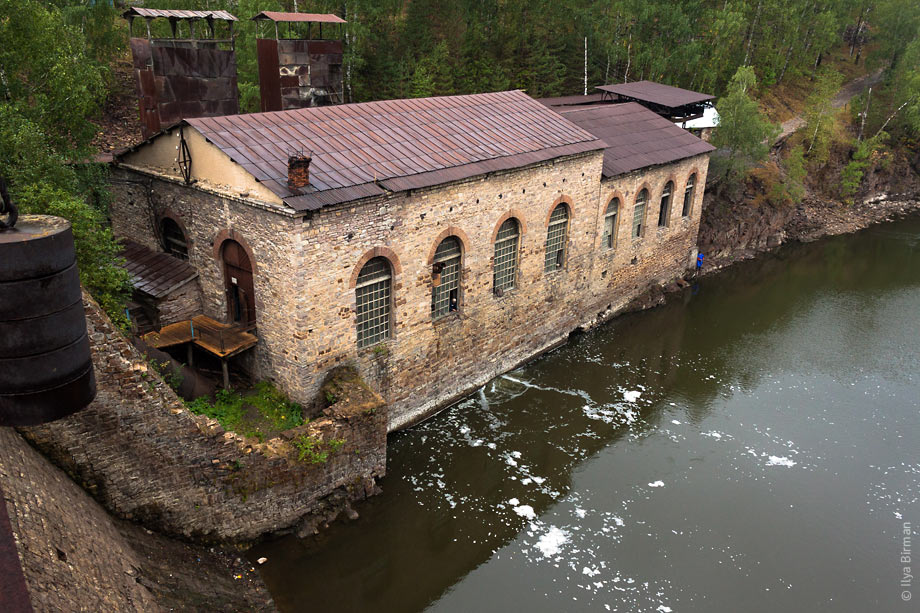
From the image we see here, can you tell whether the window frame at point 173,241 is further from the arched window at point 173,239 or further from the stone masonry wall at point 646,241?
the stone masonry wall at point 646,241

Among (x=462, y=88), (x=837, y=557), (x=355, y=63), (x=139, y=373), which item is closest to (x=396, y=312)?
(x=139, y=373)

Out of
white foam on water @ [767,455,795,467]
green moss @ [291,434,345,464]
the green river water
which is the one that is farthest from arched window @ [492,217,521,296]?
white foam on water @ [767,455,795,467]

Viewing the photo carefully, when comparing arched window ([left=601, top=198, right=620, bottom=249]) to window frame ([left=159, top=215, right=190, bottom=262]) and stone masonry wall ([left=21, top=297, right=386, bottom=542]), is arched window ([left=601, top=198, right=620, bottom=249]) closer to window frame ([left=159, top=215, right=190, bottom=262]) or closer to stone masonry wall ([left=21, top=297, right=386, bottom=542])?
stone masonry wall ([left=21, top=297, right=386, bottom=542])

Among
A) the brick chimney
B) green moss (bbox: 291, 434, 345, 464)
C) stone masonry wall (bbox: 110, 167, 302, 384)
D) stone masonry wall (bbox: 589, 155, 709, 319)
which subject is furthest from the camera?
stone masonry wall (bbox: 589, 155, 709, 319)

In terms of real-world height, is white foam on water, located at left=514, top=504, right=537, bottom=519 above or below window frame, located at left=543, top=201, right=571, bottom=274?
below

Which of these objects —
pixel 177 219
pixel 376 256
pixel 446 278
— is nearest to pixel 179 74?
pixel 177 219

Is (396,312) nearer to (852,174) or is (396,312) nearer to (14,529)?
(14,529)

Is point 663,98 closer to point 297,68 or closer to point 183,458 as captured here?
point 297,68

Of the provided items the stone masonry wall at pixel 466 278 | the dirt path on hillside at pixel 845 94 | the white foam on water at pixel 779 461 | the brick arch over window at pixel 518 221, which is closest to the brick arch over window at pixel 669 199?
the stone masonry wall at pixel 466 278
